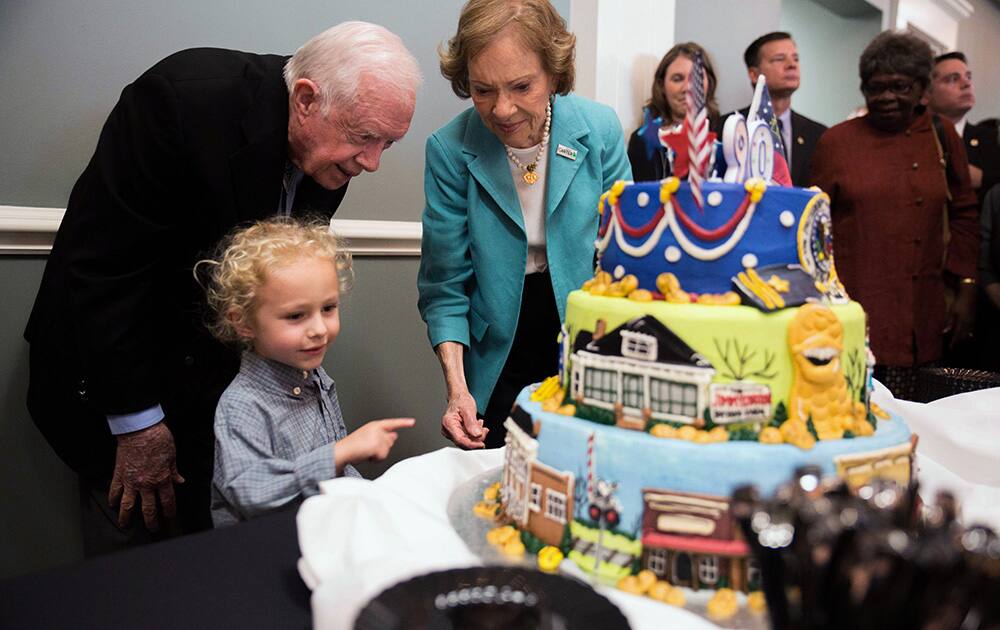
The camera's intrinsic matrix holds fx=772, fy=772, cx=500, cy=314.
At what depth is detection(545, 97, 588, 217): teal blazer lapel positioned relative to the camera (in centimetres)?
199

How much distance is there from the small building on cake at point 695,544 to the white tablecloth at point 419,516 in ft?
0.33

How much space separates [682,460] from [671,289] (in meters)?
0.28

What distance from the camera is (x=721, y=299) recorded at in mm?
1212

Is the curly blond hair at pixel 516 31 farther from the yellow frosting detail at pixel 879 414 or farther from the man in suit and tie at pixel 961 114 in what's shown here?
the man in suit and tie at pixel 961 114

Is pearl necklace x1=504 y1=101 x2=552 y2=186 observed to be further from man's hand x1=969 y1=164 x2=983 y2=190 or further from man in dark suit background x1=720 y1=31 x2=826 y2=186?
man's hand x1=969 y1=164 x2=983 y2=190

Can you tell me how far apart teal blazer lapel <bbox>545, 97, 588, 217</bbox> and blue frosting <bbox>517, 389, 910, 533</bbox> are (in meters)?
0.91

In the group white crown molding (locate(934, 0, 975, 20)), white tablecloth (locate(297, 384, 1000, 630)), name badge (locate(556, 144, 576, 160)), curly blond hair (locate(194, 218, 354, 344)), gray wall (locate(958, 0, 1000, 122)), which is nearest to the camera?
white tablecloth (locate(297, 384, 1000, 630))

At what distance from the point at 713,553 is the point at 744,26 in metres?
4.54

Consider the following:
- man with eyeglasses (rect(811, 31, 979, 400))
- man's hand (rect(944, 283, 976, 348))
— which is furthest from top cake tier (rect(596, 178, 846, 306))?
man's hand (rect(944, 283, 976, 348))

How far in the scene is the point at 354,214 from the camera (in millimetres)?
2906

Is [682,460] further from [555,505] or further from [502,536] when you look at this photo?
[502,536]

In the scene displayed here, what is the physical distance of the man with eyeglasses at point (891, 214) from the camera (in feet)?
9.51

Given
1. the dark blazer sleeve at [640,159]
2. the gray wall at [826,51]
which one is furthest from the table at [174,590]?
the gray wall at [826,51]

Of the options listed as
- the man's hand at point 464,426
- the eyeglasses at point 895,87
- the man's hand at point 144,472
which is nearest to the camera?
the man's hand at point 144,472
